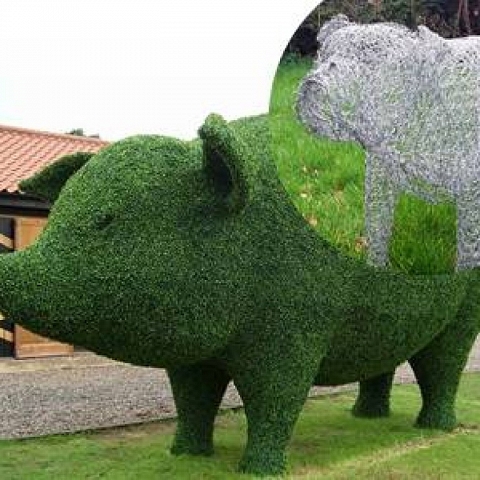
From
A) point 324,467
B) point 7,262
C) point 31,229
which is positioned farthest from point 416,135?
point 31,229

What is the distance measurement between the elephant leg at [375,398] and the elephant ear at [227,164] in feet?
10.5

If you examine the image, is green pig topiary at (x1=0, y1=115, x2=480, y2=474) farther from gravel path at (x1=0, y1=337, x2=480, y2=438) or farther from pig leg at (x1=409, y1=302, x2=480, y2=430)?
gravel path at (x1=0, y1=337, x2=480, y2=438)

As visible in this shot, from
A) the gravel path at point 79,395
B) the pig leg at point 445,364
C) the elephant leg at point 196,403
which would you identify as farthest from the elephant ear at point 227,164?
the gravel path at point 79,395

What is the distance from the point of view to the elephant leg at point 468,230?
6106 mm

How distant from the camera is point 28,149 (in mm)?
14023

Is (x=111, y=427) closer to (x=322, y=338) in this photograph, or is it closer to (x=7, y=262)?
(x=322, y=338)

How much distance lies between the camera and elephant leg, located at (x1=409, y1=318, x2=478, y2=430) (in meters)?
6.91

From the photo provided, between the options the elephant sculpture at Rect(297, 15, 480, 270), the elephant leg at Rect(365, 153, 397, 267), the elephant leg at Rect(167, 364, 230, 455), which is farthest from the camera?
the elephant leg at Rect(167, 364, 230, 455)

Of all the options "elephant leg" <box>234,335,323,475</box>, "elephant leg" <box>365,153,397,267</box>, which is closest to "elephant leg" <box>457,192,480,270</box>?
"elephant leg" <box>365,153,397,267</box>

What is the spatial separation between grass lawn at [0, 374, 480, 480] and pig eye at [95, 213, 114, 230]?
5.55 ft

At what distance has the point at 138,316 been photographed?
4.86 metres

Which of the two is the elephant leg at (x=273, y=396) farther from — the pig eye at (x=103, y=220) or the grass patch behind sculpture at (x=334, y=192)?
the pig eye at (x=103, y=220)

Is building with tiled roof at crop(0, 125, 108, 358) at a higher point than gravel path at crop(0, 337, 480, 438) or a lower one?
higher

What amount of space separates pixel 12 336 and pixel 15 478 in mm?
6380
